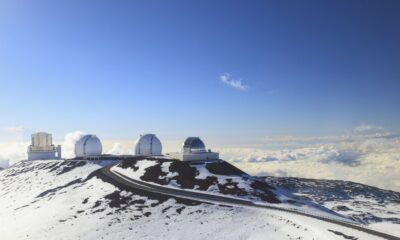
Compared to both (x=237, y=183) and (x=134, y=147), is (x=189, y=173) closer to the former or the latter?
(x=237, y=183)

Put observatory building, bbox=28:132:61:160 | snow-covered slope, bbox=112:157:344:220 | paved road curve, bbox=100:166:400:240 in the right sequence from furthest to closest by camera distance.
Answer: observatory building, bbox=28:132:61:160, snow-covered slope, bbox=112:157:344:220, paved road curve, bbox=100:166:400:240

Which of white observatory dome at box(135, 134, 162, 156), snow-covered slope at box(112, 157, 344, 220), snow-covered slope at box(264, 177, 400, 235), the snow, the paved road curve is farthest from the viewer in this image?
white observatory dome at box(135, 134, 162, 156)

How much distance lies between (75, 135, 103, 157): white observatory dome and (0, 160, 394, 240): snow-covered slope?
2561 cm

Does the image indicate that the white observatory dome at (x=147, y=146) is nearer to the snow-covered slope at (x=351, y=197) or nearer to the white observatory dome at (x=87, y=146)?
the white observatory dome at (x=87, y=146)

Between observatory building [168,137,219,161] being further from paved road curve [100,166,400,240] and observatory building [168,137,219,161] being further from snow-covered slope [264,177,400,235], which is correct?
snow-covered slope [264,177,400,235]

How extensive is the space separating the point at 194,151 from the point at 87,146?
124 ft

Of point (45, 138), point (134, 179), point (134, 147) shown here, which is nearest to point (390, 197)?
point (134, 147)

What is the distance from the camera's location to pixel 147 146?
101438 mm

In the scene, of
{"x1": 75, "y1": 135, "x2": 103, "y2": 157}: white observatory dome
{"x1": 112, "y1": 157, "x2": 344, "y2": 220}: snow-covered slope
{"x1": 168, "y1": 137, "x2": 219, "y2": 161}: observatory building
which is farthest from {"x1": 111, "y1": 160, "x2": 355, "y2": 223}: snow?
{"x1": 75, "y1": 135, "x2": 103, "y2": 157}: white observatory dome

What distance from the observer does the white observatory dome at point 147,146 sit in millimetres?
101562

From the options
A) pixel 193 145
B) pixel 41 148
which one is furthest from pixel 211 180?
pixel 41 148

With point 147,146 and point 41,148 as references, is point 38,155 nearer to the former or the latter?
point 41,148

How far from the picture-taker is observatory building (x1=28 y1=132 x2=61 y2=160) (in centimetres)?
11631

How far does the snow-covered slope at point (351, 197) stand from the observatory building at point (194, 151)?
35095mm
